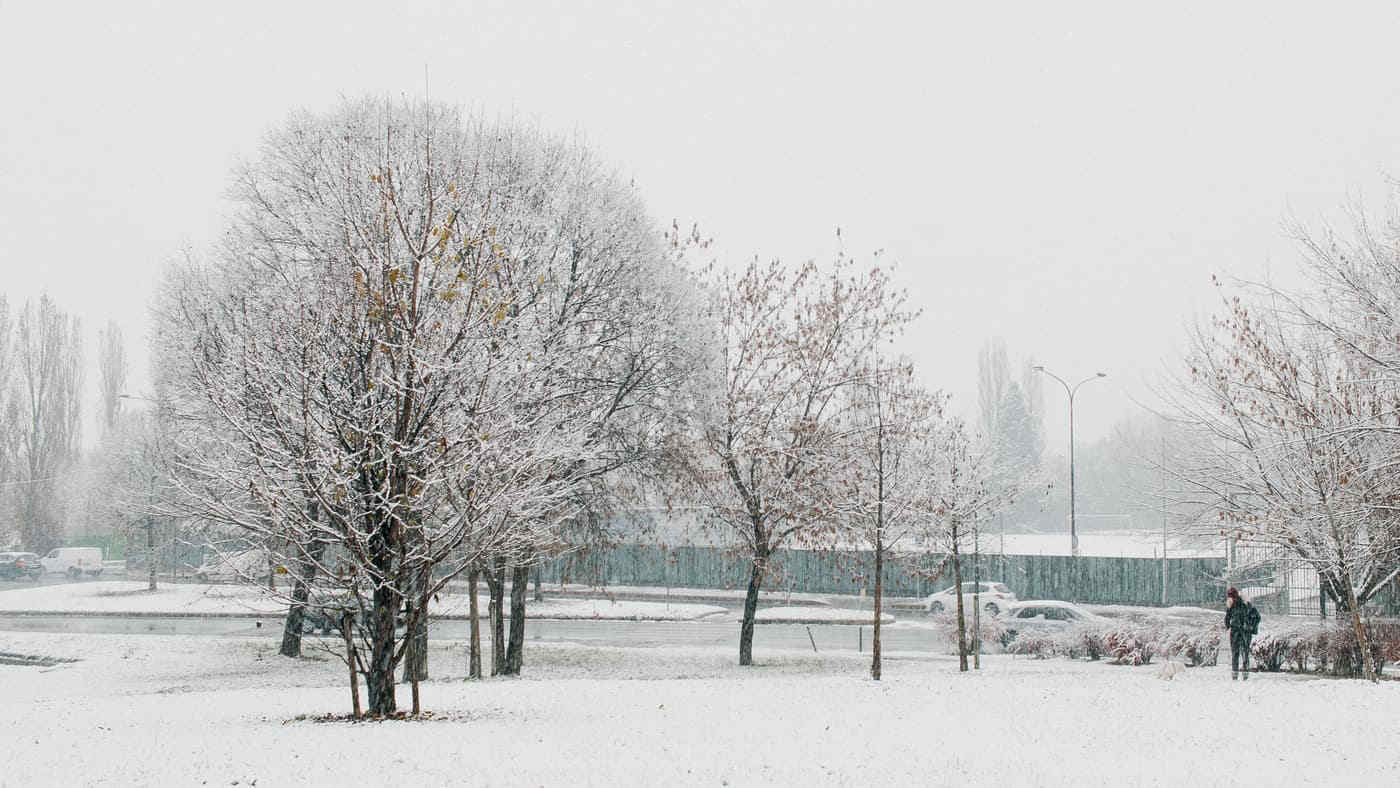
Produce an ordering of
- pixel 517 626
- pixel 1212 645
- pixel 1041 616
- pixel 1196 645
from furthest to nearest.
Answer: pixel 1041 616 < pixel 517 626 < pixel 1196 645 < pixel 1212 645

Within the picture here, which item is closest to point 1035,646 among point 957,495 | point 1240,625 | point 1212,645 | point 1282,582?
point 1212,645

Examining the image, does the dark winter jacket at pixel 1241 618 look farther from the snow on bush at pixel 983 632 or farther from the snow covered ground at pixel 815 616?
the snow covered ground at pixel 815 616

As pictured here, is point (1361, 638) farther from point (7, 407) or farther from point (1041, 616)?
point (7, 407)

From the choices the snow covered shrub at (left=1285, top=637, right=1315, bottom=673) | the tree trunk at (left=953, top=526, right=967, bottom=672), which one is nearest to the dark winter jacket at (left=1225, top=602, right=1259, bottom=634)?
the snow covered shrub at (left=1285, top=637, right=1315, bottom=673)

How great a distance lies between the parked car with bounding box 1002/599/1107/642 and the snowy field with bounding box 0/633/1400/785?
773 cm

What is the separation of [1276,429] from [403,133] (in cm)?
1649

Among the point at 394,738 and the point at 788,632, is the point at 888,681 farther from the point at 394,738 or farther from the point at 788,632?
the point at 788,632

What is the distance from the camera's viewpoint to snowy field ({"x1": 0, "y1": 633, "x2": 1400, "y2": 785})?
930 centimetres

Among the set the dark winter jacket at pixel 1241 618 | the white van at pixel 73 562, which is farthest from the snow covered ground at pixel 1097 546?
the white van at pixel 73 562

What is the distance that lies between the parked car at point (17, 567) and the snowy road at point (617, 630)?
20.3m

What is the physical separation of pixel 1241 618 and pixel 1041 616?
10.4 m

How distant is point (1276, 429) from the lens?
19531 millimetres

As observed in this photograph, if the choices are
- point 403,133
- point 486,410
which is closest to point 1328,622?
point 486,410

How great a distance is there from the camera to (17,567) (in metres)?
53.5
